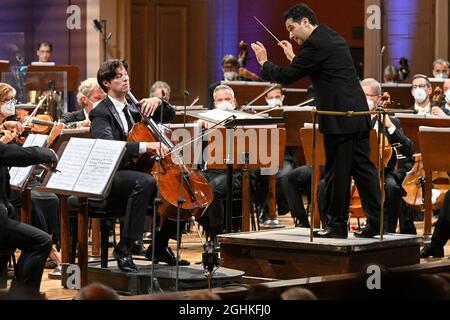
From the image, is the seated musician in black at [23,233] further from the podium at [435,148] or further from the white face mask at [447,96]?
the white face mask at [447,96]

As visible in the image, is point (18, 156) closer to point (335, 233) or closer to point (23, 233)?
point (23, 233)

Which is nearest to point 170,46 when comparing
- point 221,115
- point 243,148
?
point 243,148

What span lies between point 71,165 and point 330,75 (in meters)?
1.47

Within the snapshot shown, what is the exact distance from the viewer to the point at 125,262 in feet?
17.6

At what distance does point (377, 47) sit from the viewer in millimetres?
11609

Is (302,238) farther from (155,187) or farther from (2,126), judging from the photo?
(2,126)

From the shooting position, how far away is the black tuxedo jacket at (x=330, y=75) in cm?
528

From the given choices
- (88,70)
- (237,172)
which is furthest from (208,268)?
(88,70)

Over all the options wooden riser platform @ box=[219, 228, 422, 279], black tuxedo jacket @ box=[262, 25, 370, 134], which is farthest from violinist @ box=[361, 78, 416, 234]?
black tuxedo jacket @ box=[262, 25, 370, 134]

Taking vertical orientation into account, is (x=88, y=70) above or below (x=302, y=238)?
above

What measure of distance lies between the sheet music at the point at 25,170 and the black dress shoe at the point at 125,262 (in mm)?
653

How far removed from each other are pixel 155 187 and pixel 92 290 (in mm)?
2980

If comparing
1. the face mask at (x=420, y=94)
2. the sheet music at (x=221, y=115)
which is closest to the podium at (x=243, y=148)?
the sheet music at (x=221, y=115)

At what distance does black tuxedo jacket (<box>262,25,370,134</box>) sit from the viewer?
5281mm
